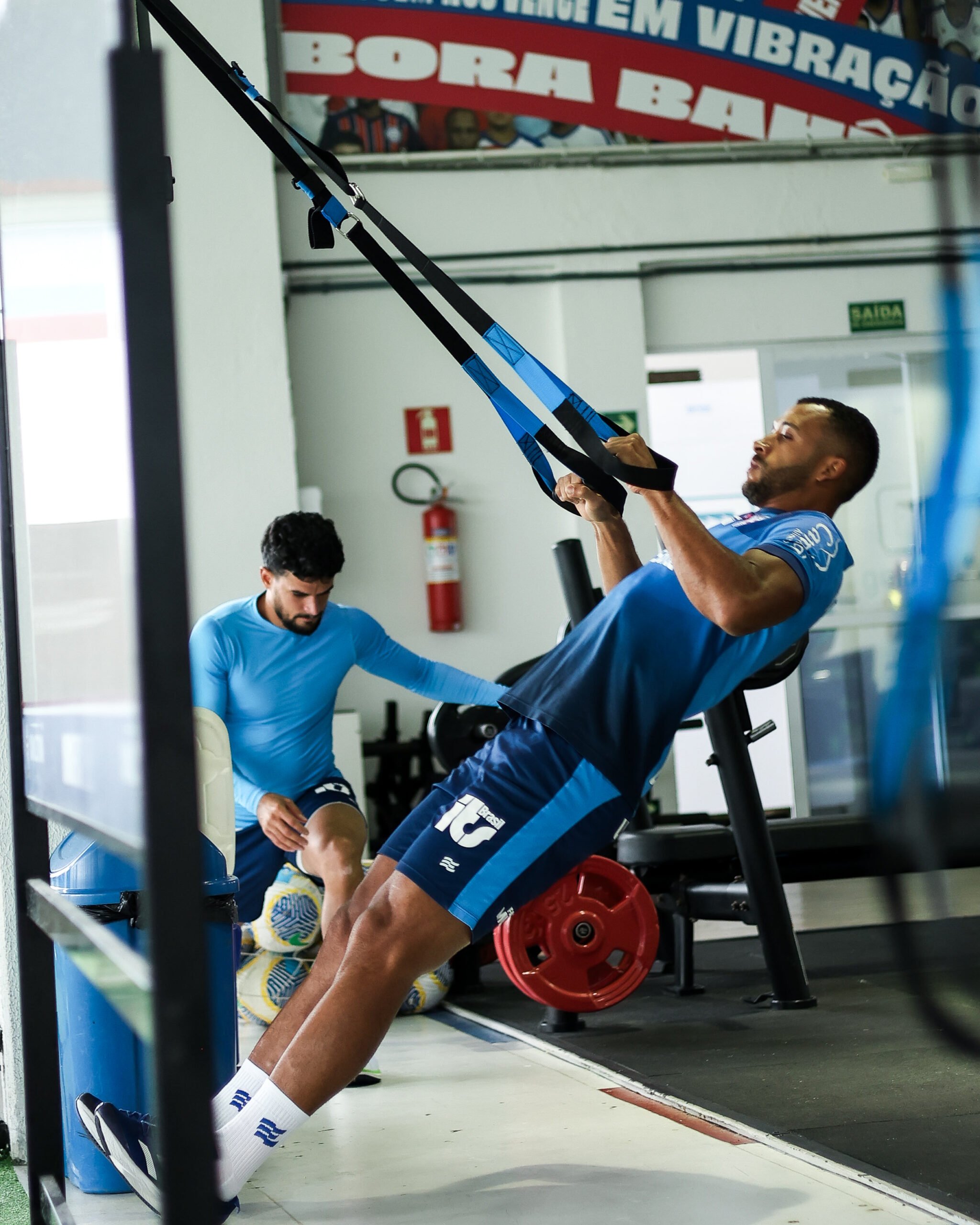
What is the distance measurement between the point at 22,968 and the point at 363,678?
468cm

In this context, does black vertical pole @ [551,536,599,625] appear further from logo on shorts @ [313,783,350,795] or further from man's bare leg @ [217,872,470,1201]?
man's bare leg @ [217,872,470,1201]

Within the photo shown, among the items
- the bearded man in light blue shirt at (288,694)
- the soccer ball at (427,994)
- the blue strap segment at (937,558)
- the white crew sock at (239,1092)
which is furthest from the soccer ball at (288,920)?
the blue strap segment at (937,558)

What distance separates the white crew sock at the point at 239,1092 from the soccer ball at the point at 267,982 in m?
1.70

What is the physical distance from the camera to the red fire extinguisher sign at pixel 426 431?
6828 millimetres

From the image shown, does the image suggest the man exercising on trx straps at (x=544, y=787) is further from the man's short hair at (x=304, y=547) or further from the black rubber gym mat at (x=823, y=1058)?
the man's short hair at (x=304, y=547)

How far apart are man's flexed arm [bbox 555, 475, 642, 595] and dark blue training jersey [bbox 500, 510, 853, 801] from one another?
182mm

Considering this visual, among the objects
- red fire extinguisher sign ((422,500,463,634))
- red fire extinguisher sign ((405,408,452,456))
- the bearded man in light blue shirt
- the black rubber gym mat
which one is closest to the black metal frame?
the black rubber gym mat

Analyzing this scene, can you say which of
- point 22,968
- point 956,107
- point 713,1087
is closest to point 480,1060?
A: point 713,1087

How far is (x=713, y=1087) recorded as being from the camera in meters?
2.92

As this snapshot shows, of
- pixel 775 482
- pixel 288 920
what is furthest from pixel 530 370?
pixel 288 920

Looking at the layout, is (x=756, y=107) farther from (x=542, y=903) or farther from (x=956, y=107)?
(x=956, y=107)

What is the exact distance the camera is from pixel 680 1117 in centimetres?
271

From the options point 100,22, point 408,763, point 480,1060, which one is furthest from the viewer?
point 408,763

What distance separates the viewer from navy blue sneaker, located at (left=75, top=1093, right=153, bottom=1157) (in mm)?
2078
